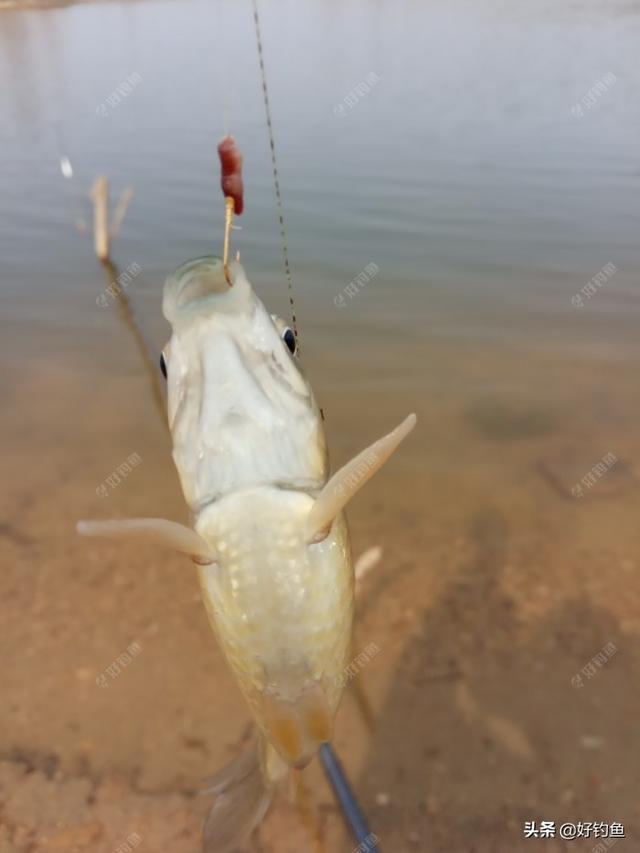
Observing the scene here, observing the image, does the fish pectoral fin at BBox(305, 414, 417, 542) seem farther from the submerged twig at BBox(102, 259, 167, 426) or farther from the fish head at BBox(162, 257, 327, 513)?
the submerged twig at BBox(102, 259, 167, 426)

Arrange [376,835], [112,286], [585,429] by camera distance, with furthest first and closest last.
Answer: [112,286] < [585,429] < [376,835]

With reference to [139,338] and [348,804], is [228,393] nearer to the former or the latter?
[348,804]

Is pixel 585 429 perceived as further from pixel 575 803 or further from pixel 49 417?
pixel 49 417

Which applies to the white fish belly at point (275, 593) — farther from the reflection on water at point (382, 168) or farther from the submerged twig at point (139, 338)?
the reflection on water at point (382, 168)

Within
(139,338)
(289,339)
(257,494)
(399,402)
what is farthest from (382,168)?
(257,494)

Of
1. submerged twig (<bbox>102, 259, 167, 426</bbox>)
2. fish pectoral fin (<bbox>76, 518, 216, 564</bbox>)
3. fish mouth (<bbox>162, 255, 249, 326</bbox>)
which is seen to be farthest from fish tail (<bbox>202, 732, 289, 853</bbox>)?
submerged twig (<bbox>102, 259, 167, 426</bbox>)

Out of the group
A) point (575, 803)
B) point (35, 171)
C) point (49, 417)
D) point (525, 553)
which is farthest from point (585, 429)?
point (35, 171)

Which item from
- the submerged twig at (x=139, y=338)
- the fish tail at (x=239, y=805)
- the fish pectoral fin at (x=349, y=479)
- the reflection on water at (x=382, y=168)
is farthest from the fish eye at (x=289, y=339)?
the submerged twig at (x=139, y=338)
